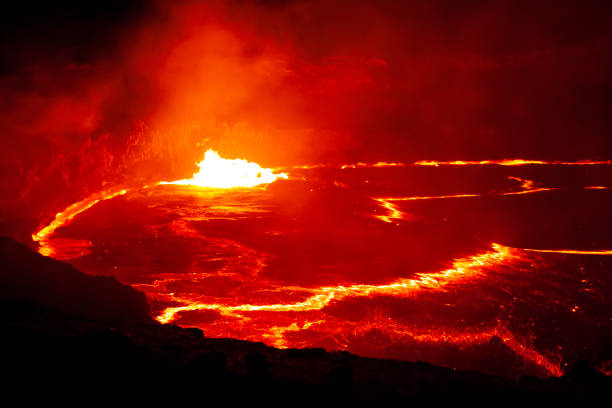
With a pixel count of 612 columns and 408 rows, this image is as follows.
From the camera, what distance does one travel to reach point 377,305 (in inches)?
491

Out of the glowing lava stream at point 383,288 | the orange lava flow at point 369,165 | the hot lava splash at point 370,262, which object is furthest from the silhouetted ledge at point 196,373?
the orange lava flow at point 369,165

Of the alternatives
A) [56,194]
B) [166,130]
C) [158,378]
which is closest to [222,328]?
[158,378]

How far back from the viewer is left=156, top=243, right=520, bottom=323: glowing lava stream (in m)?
11.9

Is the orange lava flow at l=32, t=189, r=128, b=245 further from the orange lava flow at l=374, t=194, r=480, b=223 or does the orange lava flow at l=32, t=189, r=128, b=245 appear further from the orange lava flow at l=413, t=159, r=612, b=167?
the orange lava flow at l=413, t=159, r=612, b=167

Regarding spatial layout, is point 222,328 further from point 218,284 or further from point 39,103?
point 39,103

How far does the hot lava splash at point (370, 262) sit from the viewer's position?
10.9 meters

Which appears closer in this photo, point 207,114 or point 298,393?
point 298,393

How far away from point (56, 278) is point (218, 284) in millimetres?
4827

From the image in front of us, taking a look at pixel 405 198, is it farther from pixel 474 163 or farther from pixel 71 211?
pixel 474 163

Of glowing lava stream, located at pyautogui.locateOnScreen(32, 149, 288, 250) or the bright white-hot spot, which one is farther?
the bright white-hot spot

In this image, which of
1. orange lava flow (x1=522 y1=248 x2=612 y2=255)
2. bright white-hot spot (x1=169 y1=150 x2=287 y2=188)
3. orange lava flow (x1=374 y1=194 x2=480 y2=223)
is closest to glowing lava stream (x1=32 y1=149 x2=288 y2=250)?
bright white-hot spot (x1=169 y1=150 x2=287 y2=188)

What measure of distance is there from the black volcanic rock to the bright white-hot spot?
17563mm

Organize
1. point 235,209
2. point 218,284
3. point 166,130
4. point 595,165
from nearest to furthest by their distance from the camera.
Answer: point 218,284
point 235,209
point 166,130
point 595,165

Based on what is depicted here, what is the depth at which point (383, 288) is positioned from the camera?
13.6 meters
